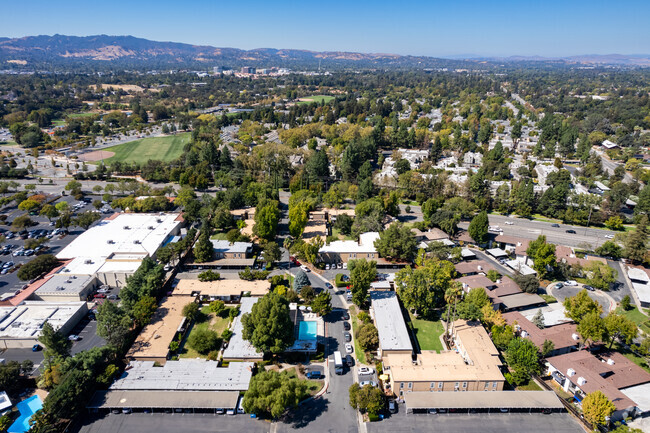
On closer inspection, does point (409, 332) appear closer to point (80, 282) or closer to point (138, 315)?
point (138, 315)

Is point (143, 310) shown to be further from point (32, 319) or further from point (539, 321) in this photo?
point (539, 321)

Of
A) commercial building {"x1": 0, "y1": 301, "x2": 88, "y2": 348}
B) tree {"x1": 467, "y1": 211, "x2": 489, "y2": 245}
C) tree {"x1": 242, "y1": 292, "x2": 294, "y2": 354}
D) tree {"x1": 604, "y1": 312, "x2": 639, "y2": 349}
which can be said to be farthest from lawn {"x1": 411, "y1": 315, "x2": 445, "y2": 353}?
commercial building {"x1": 0, "y1": 301, "x2": 88, "y2": 348}

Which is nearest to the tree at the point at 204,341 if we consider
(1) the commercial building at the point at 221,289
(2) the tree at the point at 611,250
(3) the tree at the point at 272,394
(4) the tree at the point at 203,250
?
(3) the tree at the point at 272,394

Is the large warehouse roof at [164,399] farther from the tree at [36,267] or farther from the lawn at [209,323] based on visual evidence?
the tree at [36,267]

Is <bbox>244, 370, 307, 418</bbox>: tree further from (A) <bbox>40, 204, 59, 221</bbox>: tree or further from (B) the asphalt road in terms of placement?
(A) <bbox>40, 204, 59, 221</bbox>: tree

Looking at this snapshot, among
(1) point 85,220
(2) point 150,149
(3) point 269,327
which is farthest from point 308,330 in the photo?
→ (2) point 150,149

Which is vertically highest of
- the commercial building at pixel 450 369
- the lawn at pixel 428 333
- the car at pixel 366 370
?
the commercial building at pixel 450 369
